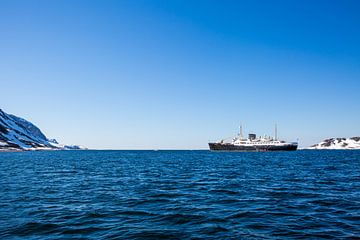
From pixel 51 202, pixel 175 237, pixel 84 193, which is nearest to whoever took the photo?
pixel 175 237

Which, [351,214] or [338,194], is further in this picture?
[338,194]

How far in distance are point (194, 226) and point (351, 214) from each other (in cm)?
991

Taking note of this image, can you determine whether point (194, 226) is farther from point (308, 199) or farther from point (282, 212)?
point (308, 199)

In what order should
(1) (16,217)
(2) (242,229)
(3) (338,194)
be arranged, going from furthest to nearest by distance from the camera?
(3) (338,194)
(1) (16,217)
(2) (242,229)

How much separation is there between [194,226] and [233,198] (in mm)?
8448

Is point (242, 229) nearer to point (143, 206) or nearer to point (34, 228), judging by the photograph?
point (143, 206)

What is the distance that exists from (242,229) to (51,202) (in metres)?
15.0

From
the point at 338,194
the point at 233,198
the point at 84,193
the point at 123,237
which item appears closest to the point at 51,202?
the point at 84,193

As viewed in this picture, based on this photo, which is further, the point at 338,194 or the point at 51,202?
the point at 338,194

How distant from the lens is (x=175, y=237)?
12141mm

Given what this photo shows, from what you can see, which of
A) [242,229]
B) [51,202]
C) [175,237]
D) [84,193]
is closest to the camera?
[175,237]

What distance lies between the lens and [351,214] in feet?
52.5

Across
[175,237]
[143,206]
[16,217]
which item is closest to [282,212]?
[175,237]

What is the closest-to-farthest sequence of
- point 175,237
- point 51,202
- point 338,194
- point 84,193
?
point 175,237 < point 51,202 < point 338,194 < point 84,193
